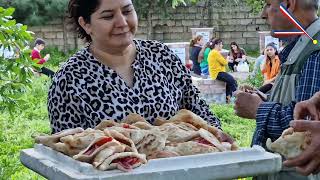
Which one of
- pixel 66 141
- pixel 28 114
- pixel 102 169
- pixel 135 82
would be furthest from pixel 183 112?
pixel 28 114

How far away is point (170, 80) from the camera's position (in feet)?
10.0

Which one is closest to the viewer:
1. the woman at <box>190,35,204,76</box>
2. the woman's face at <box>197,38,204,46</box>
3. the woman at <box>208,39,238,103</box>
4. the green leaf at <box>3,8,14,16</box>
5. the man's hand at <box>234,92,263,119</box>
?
the man's hand at <box>234,92,263,119</box>

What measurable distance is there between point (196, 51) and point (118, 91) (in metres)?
13.0

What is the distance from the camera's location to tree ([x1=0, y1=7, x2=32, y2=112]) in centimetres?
484

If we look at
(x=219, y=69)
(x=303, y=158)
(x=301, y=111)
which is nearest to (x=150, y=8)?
(x=219, y=69)

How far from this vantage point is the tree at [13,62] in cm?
484

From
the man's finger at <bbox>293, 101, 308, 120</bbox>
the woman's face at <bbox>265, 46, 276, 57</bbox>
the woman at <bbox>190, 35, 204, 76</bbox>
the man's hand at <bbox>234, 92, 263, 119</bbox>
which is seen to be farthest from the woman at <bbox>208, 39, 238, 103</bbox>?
the man's finger at <bbox>293, 101, 308, 120</bbox>

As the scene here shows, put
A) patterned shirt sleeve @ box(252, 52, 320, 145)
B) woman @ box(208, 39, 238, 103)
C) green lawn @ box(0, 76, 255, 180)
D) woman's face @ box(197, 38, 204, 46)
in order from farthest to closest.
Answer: woman's face @ box(197, 38, 204, 46)
woman @ box(208, 39, 238, 103)
green lawn @ box(0, 76, 255, 180)
patterned shirt sleeve @ box(252, 52, 320, 145)

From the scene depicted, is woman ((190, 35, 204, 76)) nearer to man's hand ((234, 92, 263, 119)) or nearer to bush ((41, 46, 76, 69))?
bush ((41, 46, 76, 69))

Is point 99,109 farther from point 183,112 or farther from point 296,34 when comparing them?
point 296,34

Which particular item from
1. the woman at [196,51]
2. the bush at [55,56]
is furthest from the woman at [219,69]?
the bush at [55,56]

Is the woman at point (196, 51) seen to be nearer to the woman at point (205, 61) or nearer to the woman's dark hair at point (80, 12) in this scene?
the woman at point (205, 61)

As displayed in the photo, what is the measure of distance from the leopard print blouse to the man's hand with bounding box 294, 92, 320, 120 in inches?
31.1

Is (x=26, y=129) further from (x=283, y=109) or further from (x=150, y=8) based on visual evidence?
(x=150, y=8)
